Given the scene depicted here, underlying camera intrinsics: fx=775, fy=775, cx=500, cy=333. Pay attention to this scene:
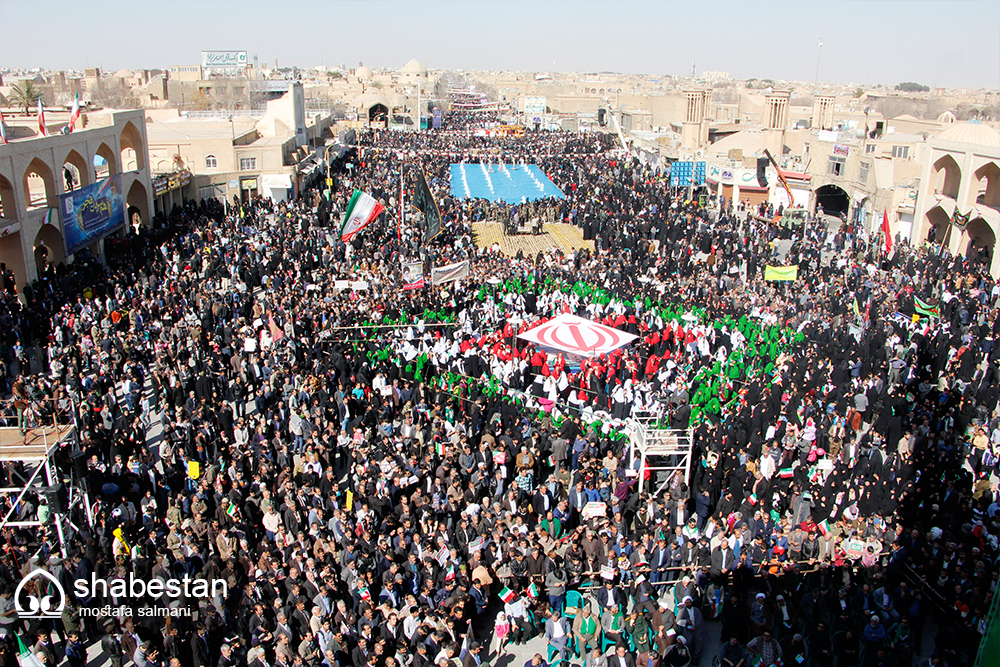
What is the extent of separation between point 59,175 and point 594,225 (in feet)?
48.5

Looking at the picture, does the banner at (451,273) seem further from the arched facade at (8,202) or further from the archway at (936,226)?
the archway at (936,226)

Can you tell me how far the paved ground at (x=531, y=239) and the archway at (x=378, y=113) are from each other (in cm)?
3966

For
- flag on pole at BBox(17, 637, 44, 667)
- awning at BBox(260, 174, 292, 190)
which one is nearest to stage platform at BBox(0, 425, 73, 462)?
flag on pole at BBox(17, 637, 44, 667)

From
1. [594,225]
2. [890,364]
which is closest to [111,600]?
[890,364]

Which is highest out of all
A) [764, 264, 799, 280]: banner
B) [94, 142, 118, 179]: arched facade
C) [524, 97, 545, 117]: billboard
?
[524, 97, 545, 117]: billboard

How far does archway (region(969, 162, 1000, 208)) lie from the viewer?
72.7 feet

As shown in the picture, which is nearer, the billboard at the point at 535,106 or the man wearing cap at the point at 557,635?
the man wearing cap at the point at 557,635

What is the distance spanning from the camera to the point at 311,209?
2708cm

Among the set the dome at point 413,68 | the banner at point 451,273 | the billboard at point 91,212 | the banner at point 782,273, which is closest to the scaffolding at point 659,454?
the banner at point 451,273

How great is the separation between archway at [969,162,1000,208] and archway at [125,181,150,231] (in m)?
24.6

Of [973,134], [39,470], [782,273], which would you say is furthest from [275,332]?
[973,134]

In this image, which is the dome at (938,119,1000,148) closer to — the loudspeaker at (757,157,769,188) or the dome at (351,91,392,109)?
the loudspeaker at (757,157,769,188)

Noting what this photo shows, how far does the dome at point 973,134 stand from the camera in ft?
72.5

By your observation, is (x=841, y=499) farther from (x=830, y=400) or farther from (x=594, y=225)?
(x=594, y=225)
